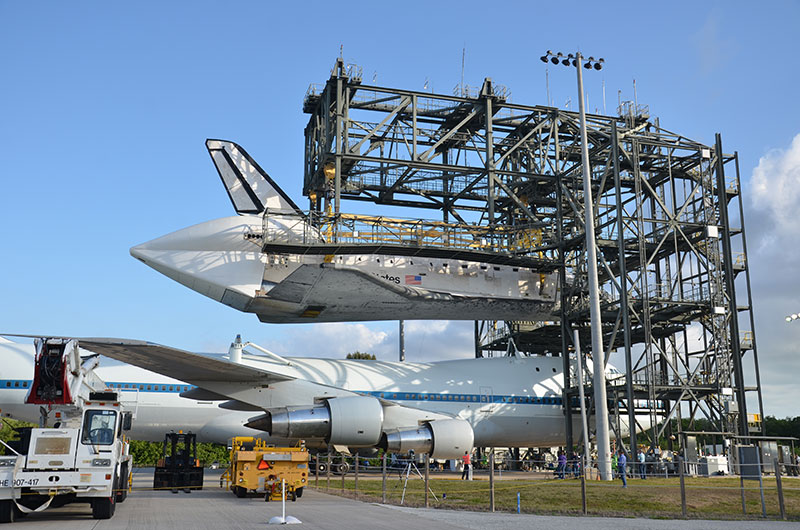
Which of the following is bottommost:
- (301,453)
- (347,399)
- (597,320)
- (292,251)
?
(301,453)

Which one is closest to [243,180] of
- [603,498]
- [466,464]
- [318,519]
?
[466,464]

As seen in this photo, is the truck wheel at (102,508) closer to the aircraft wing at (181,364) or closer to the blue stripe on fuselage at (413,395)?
the aircraft wing at (181,364)

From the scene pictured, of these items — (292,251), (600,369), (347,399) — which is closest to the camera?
(600,369)

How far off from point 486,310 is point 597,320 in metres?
8.11

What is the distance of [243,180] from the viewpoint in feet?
93.8

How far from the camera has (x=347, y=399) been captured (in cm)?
2216

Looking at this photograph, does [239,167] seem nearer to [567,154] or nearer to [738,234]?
[567,154]

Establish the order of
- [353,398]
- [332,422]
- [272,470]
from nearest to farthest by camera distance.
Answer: [272,470], [332,422], [353,398]

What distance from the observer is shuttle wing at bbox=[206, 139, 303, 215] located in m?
28.5

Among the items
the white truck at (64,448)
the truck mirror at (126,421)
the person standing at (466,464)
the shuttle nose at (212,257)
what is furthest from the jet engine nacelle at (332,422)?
the white truck at (64,448)

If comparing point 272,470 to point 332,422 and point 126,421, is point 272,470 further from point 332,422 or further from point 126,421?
point 332,422

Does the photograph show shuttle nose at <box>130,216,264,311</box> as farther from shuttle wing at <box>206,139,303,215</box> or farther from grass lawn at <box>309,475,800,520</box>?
grass lawn at <box>309,475,800,520</box>

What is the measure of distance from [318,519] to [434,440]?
10964 millimetres

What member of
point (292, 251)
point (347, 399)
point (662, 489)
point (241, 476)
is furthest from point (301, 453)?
point (292, 251)
